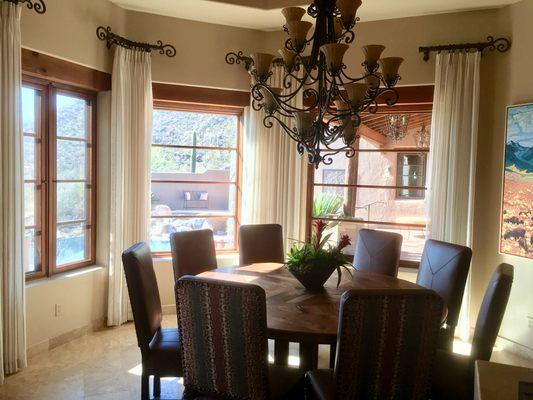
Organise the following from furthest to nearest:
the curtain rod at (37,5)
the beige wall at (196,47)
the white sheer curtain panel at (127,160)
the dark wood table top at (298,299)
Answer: the beige wall at (196,47) < the white sheer curtain panel at (127,160) < the curtain rod at (37,5) < the dark wood table top at (298,299)

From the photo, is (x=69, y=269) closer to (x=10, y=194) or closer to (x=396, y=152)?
(x=10, y=194)

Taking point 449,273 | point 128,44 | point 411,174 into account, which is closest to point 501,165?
point 411,174

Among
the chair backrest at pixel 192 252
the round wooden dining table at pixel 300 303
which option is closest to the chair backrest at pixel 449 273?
the round wooden dining table at pixel 300 303

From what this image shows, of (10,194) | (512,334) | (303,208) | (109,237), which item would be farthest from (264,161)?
(512,334)

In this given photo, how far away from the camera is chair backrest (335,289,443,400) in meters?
1.72

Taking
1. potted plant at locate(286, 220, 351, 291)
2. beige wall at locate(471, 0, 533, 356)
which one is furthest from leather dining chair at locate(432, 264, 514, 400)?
beige wall at locate(471, 0, 533, 356)

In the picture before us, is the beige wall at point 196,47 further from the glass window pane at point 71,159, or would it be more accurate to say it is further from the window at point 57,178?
the glass window pane at point 71,159

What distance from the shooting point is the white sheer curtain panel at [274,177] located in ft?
14.6

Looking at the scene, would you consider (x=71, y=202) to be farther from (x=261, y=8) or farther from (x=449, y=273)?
(x=449, y=273)

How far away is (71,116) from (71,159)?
0.37 m

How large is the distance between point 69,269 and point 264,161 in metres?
2.05

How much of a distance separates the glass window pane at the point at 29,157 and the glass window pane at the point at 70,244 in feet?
1.72

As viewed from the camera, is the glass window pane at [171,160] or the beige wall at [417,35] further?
the glass window pane at [171,160]

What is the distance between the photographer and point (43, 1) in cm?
328
